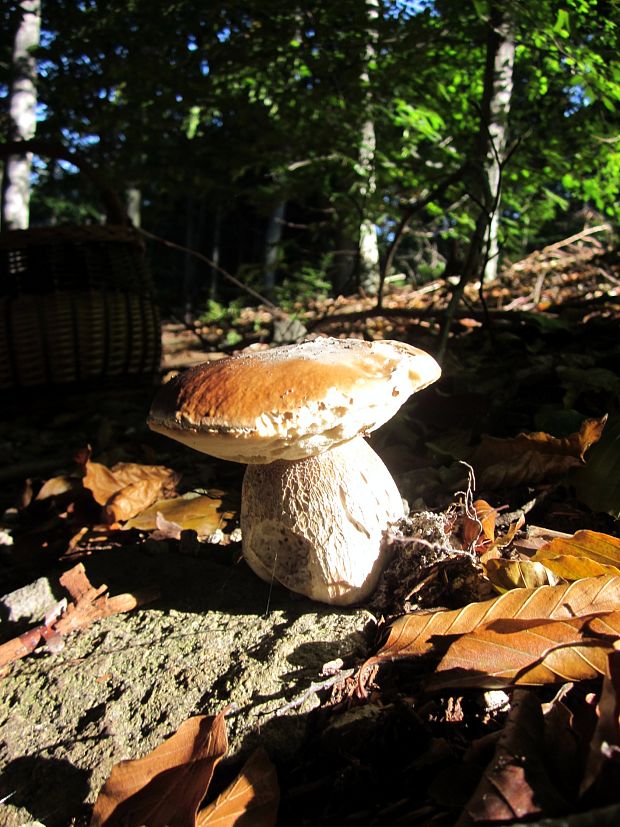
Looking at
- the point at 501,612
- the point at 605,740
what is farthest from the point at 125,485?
the point at 605,740

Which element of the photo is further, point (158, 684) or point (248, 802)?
point (158, 684)


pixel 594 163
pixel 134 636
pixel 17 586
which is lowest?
pixel 17 586

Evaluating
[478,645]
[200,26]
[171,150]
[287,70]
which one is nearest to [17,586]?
[478,645]

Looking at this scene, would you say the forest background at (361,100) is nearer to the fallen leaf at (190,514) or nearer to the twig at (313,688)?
the fallen leaf at (190,514)

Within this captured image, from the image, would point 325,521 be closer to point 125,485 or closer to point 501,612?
point 501,612

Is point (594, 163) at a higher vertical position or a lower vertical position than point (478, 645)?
higher

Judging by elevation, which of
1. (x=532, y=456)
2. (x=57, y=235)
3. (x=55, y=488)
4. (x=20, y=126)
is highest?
(x=20, y=126)

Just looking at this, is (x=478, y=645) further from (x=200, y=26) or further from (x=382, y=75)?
(x=200, y=26)
